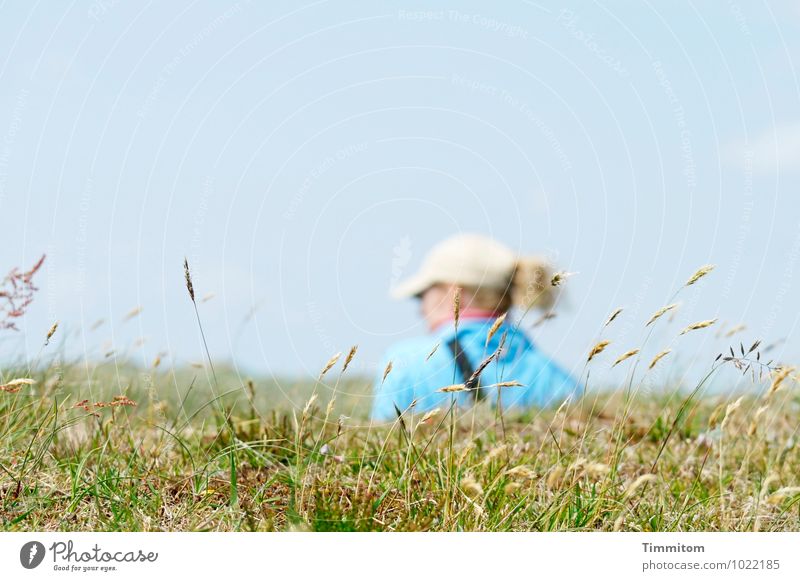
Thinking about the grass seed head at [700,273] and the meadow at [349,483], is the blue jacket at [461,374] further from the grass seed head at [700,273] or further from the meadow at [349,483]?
the grass seed head at [700,273]

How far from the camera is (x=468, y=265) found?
5090 mm

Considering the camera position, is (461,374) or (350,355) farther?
(461,374)

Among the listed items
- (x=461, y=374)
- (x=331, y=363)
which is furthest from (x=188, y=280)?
(x=461, y=374)

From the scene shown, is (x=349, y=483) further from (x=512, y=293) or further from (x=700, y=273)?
(x=512, y=293)

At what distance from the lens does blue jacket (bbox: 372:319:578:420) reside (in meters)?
4.50

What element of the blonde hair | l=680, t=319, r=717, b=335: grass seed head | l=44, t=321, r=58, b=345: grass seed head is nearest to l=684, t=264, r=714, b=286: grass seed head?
l=680, t=319, r=717, b=335: grass seed head

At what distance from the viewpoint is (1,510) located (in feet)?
8.21
